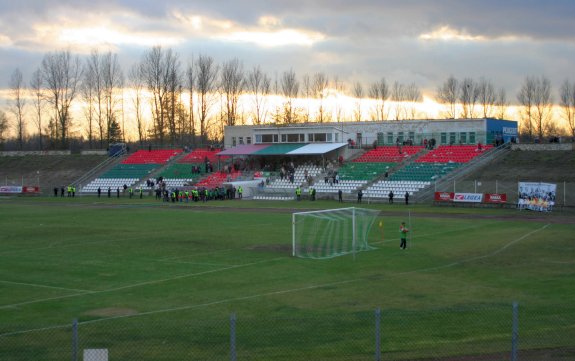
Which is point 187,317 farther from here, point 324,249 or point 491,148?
point 491,148

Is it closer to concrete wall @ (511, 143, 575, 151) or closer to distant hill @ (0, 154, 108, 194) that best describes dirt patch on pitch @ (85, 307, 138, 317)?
concrete wall @ (511, 143, 575, 151)

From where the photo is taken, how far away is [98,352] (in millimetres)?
10523

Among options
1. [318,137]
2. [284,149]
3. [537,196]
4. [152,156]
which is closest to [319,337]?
[537,196]

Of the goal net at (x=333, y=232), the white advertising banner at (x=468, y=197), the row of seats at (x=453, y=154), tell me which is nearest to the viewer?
the goal net at (x=333, y=232)

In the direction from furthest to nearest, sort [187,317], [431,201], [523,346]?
[431,201] → [187,317] → [523,346]

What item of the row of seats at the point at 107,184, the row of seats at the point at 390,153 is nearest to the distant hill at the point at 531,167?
the row of seats at the point at 390,153

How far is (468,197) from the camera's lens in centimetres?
5984

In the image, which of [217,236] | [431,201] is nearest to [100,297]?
[217,236]

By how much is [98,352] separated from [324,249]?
22005mm

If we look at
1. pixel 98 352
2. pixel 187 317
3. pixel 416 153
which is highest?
pixel 416 153

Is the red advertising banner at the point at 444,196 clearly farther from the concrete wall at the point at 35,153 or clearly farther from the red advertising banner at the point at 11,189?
the concrete wall at the point at 35,153

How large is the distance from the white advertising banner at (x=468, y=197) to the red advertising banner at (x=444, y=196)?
1.23ft

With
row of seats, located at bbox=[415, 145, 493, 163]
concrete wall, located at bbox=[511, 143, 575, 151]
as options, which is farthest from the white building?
concrete wall, located at bbox=[511, 143, 575, 151]

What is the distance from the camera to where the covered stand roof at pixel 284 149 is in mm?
80062
